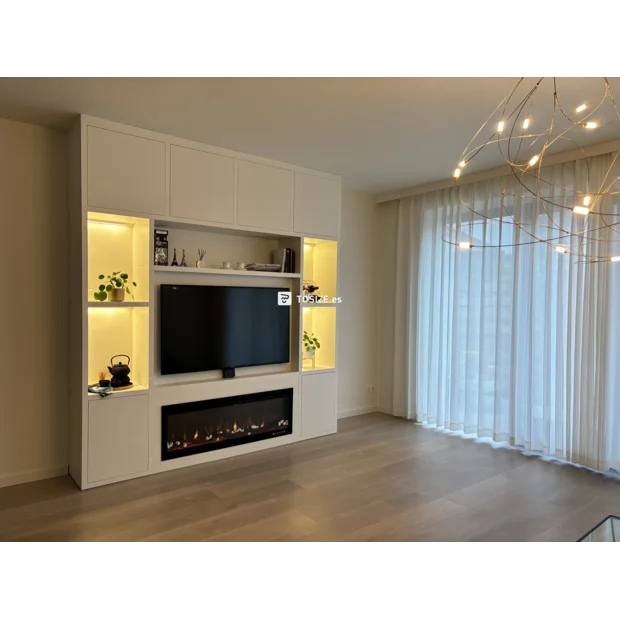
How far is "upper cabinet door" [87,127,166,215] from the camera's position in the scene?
10.7ft

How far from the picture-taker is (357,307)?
18.0ft

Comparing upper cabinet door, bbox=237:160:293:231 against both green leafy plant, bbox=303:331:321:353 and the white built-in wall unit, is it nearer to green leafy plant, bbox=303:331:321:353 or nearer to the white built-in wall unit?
the white built-in wall unit

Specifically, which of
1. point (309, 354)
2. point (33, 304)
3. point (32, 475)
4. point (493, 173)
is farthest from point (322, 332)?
point (32, 475)

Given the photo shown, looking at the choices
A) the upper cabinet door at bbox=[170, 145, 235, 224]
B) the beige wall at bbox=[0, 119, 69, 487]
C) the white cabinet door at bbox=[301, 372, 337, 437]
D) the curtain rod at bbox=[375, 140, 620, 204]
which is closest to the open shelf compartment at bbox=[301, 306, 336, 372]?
the white cabinet door at bbox=[301, 372, 337, 437]

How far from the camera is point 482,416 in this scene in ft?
14.7

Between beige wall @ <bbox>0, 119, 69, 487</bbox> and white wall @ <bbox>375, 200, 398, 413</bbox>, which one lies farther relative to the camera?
white wall @ <bbox>375, 200, 398, 413</bbox>

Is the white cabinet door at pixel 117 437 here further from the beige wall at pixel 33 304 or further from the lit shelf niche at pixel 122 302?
the beige wall at pixel 33 304

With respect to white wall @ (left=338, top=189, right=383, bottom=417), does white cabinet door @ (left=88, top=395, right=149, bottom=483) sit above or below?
below

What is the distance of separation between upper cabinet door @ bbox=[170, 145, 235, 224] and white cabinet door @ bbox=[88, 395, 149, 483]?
1500 millimetres

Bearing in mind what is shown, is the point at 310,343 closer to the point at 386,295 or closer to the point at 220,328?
the point at 220,328

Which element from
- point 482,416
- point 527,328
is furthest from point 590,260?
point 482,416

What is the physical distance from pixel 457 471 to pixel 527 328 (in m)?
1.42
